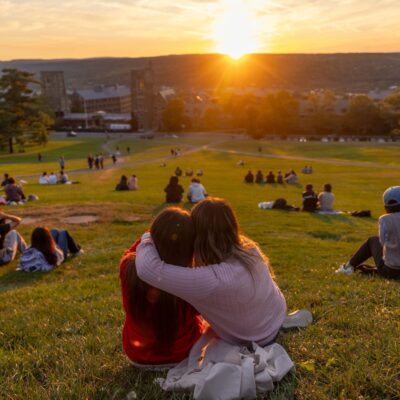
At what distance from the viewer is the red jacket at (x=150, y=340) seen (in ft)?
13.1

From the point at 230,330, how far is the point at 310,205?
1362 cm

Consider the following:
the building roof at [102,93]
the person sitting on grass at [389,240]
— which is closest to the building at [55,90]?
the building roof at [102,93]

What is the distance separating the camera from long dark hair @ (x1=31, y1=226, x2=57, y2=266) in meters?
8.99

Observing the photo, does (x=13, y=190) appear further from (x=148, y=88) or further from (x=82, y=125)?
(x=82, y=125)

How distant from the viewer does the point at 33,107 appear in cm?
7525

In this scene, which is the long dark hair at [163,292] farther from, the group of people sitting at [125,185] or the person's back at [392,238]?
the group of people sitting at [125,185]

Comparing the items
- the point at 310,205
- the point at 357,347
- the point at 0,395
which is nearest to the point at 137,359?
the point at 0,395

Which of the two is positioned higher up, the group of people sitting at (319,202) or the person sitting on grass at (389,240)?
the person sitting on grass at (389,240)

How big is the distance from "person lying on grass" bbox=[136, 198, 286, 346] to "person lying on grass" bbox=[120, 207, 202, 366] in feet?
0.35

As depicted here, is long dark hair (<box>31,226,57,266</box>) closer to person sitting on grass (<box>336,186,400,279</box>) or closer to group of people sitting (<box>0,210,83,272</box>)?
group of people sitting (<box>0,210,83,272</box>)

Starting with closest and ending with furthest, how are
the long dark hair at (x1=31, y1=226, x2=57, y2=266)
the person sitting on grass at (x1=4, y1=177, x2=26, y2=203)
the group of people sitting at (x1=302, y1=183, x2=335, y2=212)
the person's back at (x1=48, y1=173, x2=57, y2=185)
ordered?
1. the long dark hair at (x1=31, y1=226, x2=57, y2=266)
2. the group of people sitting at (x1=302, y1=183, x2=335, y2=212)
3. the person sitting on grass at (x1=4, y1=177, x2=26, y2=203)
4. the person's back at (x1=48, y1=173, x2=57, y2=185)

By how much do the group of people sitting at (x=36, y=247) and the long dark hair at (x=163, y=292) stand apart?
562cm

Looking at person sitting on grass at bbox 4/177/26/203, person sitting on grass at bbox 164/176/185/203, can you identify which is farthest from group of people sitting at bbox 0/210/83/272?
person sitting on grass at bbox 4/177/26/203

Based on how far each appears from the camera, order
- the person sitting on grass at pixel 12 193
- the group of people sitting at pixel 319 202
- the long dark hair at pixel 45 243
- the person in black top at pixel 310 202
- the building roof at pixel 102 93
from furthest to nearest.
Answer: the building roof at pixel 102 93
the person sitting on grass at pixel 12 193
the person in black top at pixel 310 202
the group of people sitting at pixel 319 202
the long dark hair at pixel 45 243
